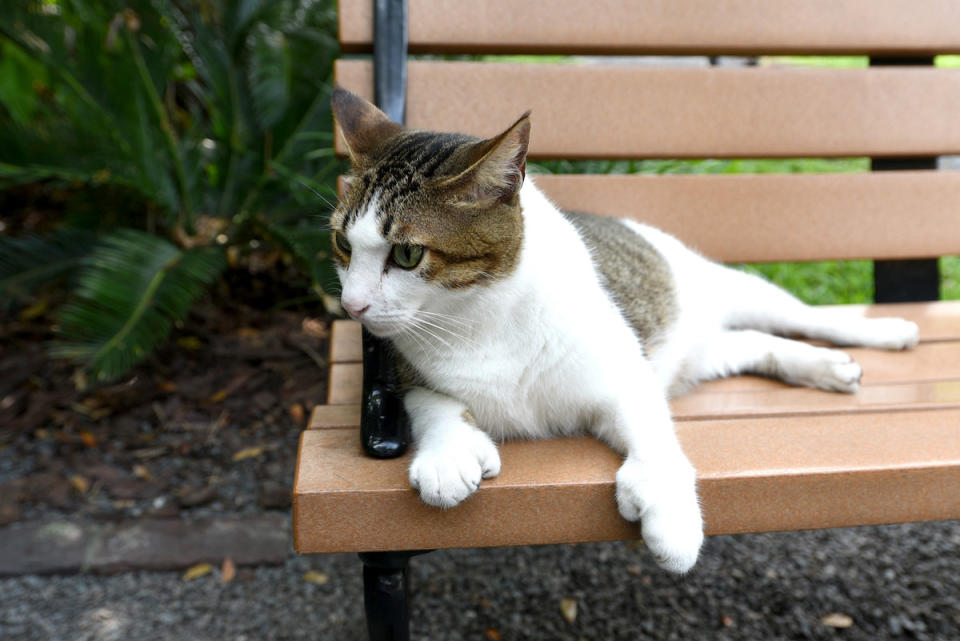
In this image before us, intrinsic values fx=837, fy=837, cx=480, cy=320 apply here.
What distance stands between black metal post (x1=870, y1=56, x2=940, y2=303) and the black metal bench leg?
1.77 meters

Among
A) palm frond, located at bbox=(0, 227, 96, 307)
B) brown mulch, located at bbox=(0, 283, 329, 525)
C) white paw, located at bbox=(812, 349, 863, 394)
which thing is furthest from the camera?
palm frond, located at bbox=(0, 227, 96, 307)

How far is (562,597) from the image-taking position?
2197 millimetres

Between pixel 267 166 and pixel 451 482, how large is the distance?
2.23 metres

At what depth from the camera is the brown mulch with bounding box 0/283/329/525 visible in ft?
8.42

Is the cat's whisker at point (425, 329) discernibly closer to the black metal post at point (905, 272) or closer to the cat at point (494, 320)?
the cat at point (494, 320)

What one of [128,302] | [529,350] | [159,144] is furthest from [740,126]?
[159,144]

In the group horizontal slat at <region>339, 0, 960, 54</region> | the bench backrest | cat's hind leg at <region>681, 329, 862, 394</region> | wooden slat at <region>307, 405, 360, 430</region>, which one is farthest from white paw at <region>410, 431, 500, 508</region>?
horizontal slat at <region>339, 0, 960, 54</region>

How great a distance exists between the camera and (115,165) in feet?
9.55

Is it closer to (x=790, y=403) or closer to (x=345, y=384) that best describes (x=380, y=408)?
(x=345, y=384)

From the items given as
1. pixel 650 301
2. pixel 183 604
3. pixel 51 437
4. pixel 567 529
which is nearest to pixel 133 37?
pixel 51 437

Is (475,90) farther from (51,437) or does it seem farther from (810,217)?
(51,437)

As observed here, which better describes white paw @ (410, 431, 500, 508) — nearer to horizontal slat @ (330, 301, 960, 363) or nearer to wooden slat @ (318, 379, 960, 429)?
wooden slat @ (318, 379, 960, 429)

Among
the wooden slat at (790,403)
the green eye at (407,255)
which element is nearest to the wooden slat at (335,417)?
the wooden slat at (790,403)

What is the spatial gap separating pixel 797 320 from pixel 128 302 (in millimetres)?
1870
